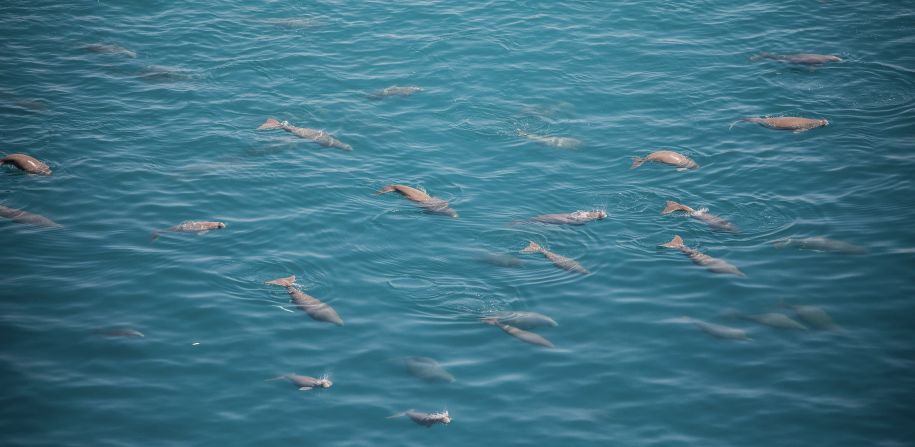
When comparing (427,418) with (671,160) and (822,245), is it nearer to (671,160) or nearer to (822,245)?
(822,245)

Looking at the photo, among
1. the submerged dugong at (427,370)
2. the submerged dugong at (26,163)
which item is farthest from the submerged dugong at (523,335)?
the submerged dugong at (26,163)

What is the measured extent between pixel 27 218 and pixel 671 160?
10.2 meters

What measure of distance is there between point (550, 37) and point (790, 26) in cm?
551

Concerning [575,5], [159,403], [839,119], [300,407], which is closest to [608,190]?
[839,119]

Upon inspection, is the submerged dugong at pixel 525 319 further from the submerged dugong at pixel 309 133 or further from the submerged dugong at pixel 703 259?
the submerged dugong at pixel 309 133

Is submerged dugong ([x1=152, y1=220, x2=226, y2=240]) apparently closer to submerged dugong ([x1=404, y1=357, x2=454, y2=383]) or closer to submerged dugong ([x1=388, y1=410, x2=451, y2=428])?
submerged dugong ([x1=404, y1=357, x2=454, y2=383])

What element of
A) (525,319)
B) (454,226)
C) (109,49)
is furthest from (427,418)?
(109,49)

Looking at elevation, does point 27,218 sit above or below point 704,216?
above

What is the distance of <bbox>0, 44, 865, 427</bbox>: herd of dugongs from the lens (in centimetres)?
916

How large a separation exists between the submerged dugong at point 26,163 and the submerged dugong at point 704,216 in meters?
10.1

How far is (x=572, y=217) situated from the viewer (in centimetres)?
A: 1173

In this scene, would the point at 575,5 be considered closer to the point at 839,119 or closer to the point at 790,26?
the point at 790,26

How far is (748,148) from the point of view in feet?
45.1

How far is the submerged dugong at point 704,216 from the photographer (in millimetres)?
11555
